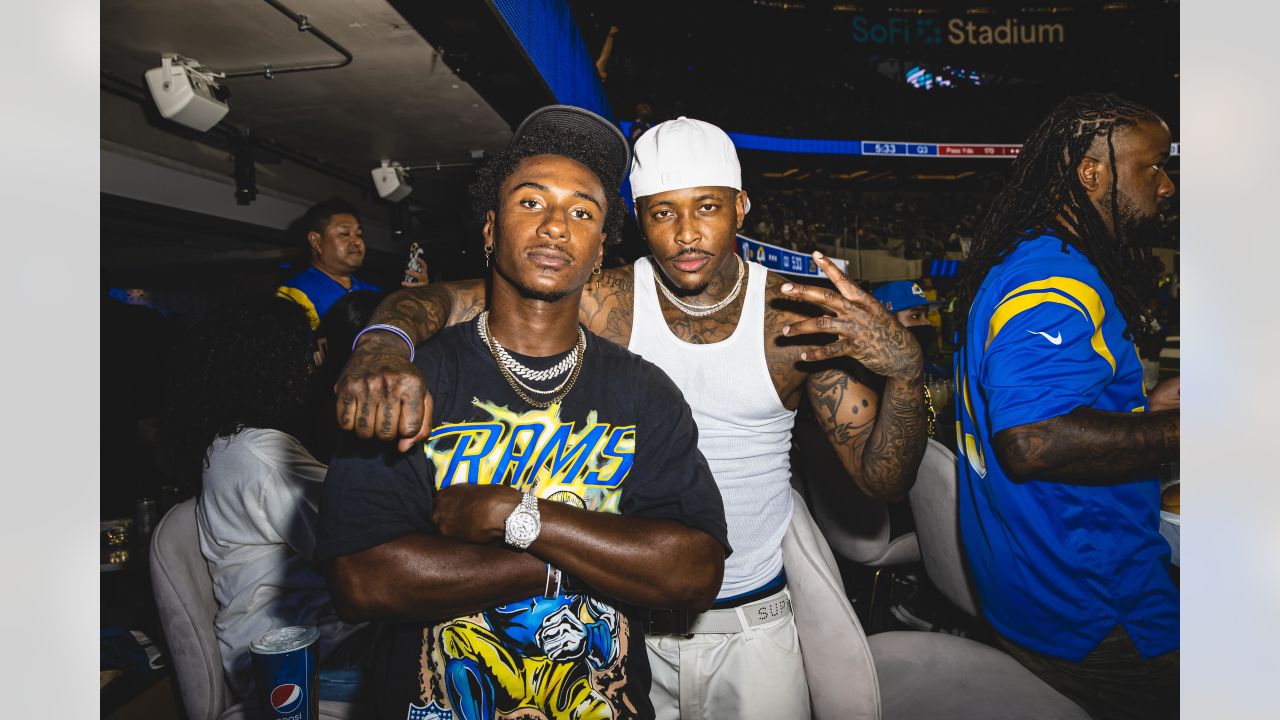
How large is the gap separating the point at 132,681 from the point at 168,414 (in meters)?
0.89

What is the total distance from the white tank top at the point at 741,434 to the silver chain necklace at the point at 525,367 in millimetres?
414

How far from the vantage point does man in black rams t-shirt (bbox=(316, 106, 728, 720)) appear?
1.15 meters

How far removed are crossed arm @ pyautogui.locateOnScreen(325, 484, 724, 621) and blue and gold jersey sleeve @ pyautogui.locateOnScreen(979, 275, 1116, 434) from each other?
0.92 m

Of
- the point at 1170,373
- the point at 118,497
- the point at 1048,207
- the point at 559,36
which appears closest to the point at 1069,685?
the point at 1048,207

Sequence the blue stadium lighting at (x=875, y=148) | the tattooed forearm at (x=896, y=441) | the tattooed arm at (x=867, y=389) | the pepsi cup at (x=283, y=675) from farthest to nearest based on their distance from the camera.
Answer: the blue stadium lighting at (x=875, y=148), the tattooed forearm at (x=896, y=441), the tattooed arm at (x=867, y=389), the pepsi cup at (x=283, y=675)

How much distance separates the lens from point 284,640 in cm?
108

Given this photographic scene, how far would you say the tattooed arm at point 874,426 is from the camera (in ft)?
5.20

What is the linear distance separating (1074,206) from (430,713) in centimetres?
189

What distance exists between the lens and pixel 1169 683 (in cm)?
151

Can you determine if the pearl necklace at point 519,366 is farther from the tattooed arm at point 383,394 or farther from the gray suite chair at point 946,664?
the gray suite chair at point 946,664

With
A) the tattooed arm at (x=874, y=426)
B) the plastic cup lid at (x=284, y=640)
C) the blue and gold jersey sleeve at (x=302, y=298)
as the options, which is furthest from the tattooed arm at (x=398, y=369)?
the blue and gold jersey sleeve at (x=302, y=298)

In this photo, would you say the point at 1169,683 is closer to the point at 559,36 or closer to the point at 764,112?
the point at 559,36

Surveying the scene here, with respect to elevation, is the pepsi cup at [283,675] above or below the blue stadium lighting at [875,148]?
below

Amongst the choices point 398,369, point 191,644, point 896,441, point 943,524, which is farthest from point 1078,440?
point 191,644
